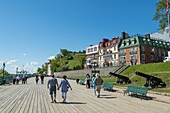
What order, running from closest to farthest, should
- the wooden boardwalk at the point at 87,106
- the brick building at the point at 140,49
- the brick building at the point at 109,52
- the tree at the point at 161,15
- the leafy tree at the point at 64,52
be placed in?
the wooden boardwalk at the point at 87,106 < the tree at the point at 161,15 < the brick building at the point at 140,49 < the brick building at the point at 109,52 < the leafy tree at the point at 64,52

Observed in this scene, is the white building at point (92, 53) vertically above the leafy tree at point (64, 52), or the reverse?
the leafy tree at point (64, 52)

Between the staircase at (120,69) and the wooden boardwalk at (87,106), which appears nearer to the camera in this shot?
the wooden boardwalk at (87,106)

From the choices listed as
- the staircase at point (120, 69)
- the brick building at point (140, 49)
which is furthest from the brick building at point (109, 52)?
the staircase at point (120, 69)

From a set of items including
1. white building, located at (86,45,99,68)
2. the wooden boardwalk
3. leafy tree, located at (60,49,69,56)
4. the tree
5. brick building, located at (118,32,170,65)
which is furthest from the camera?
leafy tree, located at (60,49,69,56)

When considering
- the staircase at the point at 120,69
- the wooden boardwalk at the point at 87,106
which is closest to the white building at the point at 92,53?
the staircase at the point at 120,69

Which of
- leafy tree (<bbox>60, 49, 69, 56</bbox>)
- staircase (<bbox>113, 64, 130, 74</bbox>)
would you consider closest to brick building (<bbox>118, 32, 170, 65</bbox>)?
staircase (<bbox>113, 64, 130, 74</bbox>)

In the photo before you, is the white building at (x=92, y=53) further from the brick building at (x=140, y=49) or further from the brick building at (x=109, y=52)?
the brick building at (x=140, y=49)

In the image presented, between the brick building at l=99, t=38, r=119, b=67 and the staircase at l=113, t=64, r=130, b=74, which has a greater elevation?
the brick building at l=99, t=38, r=119, b=67

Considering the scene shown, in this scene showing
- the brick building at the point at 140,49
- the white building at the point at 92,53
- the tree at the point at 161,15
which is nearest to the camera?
the tree at the point at 161,15

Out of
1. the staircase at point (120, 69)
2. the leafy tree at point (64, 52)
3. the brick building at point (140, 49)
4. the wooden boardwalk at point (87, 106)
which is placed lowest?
the wooden boardwalk at point (87, 106)

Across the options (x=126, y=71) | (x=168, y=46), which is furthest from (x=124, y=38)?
(x=126, y=71)

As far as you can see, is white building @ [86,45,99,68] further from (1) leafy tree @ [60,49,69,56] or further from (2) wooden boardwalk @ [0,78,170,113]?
(2) wooden boardwalk @ [0,78,170,113]

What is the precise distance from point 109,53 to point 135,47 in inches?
549

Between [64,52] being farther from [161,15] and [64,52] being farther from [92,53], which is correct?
[161,15]
